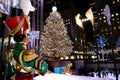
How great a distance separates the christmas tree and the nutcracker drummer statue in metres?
13.8

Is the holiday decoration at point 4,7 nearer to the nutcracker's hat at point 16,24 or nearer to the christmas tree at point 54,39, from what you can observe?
the nutcracker's hat at point 16,24

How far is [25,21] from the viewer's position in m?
2.96

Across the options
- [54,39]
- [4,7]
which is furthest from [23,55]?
[54,39]

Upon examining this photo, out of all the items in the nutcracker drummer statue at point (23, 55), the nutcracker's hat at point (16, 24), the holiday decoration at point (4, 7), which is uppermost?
the holiday decoration at point (4, 7)

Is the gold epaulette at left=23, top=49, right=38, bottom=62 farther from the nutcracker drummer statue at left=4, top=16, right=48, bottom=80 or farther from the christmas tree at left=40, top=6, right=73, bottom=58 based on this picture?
the christmas tree at left=40, top=6, right=73, bottom=58

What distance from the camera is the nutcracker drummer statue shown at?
2.69 m

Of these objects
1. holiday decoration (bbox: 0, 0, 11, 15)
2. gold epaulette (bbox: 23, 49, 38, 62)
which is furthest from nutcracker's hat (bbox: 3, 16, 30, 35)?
gold epaulette (bbox: 23, 49, 38, 62)

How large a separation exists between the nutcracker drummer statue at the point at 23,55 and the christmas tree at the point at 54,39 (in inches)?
542

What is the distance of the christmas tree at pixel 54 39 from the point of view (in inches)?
664

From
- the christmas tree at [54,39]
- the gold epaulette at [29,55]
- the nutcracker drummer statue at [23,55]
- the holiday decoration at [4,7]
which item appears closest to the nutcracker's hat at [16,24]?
the nutcracker drummer statue at [23,55]

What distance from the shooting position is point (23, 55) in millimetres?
2744

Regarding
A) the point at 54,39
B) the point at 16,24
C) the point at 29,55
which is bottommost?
the point at 29,55

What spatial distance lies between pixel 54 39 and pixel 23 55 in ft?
47.4

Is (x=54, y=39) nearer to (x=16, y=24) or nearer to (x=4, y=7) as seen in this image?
(x=16, y=24)
